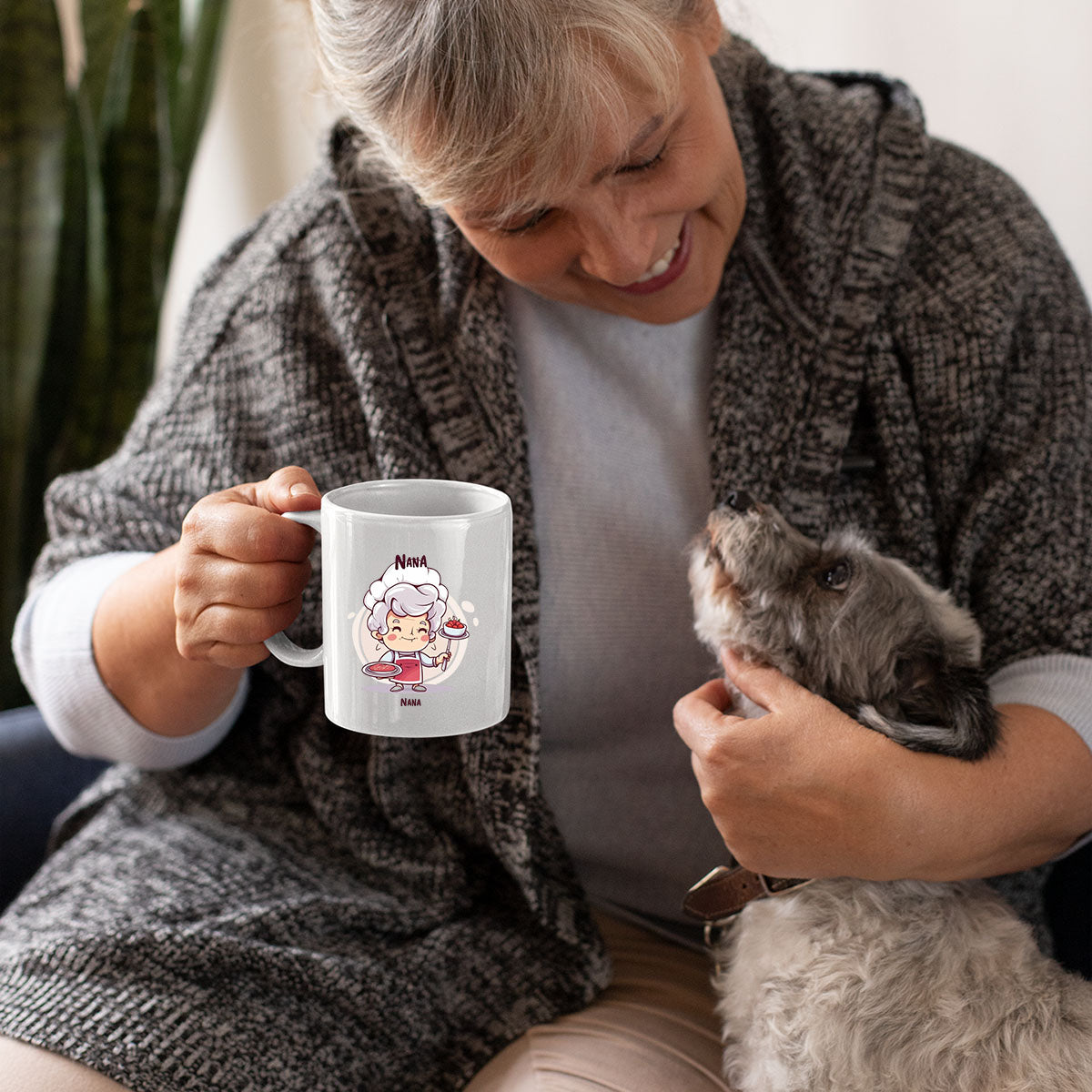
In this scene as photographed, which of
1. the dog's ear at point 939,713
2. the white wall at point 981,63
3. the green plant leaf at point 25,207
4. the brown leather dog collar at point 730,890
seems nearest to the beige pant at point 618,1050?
the brown leather dog collar at point 730,890

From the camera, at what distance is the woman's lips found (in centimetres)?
105

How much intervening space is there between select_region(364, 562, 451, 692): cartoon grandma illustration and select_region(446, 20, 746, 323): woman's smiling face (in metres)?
0.41

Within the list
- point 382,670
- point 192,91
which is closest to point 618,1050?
point 382,670

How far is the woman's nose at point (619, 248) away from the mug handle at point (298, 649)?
363 millimetres

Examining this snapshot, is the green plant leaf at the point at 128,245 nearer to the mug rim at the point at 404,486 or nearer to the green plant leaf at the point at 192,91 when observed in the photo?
the green plant leaf at the point at 192,91

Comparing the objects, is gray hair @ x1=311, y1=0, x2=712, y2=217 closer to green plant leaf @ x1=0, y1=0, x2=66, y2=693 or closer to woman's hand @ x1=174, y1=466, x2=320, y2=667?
woman's hand @ x1=174, y1=466, x2=320, y2=667

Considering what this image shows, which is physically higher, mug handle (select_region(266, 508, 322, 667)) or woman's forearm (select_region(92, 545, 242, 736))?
mug handle (select_region(266, 508, 322, 667))

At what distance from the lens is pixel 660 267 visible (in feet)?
3.42

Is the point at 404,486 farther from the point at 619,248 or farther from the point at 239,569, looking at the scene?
the point at 619,248

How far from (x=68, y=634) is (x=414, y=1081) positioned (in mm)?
575

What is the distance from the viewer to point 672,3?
91 centimetres

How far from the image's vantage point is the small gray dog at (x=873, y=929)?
93 centimetres

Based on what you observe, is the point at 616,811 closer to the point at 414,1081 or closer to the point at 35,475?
the point at 414,1081

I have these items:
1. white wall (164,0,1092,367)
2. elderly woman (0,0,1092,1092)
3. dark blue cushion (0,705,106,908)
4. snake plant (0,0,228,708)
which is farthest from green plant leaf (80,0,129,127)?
dark blue cushion (0,705,106,908)
